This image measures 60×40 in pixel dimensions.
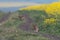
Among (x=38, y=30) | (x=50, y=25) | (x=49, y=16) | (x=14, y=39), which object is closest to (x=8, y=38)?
(x=14, y=39)

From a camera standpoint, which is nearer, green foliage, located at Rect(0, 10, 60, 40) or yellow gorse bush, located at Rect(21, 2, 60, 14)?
green foliage, located at Rect(0, 10, 60, 40)

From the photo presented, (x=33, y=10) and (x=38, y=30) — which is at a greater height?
(x=33, y=10)

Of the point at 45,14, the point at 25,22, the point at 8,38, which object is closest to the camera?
the point at 8,38

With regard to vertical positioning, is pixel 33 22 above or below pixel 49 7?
below

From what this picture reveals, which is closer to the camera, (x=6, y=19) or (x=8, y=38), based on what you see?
(x=8, y=38)

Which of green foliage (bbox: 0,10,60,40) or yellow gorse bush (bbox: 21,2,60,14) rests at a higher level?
yellow gorse bush (bbox: 21,2,60,14)

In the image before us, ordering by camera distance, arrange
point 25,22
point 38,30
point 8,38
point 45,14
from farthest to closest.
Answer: point 45,14
point 25,22
point 38,30
point 8,38

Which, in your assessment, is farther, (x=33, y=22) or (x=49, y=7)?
(x=49, y=7)

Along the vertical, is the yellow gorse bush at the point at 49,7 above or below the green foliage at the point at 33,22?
above

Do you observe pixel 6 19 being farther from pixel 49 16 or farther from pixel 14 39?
pixel 14 39

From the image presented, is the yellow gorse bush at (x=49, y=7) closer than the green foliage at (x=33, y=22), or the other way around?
the green foliage at (x=33, y=22)

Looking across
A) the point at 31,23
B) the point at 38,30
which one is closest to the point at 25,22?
the point at 31,23
